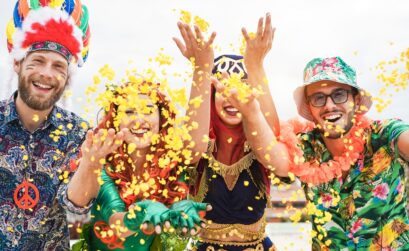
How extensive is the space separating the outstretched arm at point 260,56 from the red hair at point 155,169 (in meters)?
0.58

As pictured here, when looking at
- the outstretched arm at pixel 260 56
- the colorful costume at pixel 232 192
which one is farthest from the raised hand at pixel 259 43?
the colorful costume at pixel 232 192

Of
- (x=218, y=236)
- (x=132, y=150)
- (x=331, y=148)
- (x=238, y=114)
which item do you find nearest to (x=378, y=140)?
(x=331, y=148)

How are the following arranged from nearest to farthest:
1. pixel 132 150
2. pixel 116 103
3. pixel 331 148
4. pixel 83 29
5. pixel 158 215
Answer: pixel 158 215 < pixel 132 150 < pixel 116 103 < pixel 331 148 < pixel 83 29

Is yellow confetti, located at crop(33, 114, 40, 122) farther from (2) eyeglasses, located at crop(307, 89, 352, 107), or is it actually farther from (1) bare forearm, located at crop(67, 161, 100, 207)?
(2) eyeglasses, located at crop(307, 89, 352, 107)

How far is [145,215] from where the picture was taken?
113 inches

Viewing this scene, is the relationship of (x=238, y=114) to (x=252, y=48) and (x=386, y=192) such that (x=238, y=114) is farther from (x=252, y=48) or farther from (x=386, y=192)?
(x=386, y=192)

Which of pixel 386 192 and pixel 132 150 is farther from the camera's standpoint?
pixel 386 192

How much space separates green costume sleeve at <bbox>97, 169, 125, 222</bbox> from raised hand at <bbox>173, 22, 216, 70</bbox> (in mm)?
922

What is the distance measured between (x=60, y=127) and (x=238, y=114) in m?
1.24

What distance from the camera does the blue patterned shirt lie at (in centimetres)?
358

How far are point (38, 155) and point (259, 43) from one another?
166 centimetres

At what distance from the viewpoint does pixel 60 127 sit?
3684 millimetres

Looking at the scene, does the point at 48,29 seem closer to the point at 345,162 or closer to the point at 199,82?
the point at 199,82

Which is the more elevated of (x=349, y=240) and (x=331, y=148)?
(x=331, y=148)
